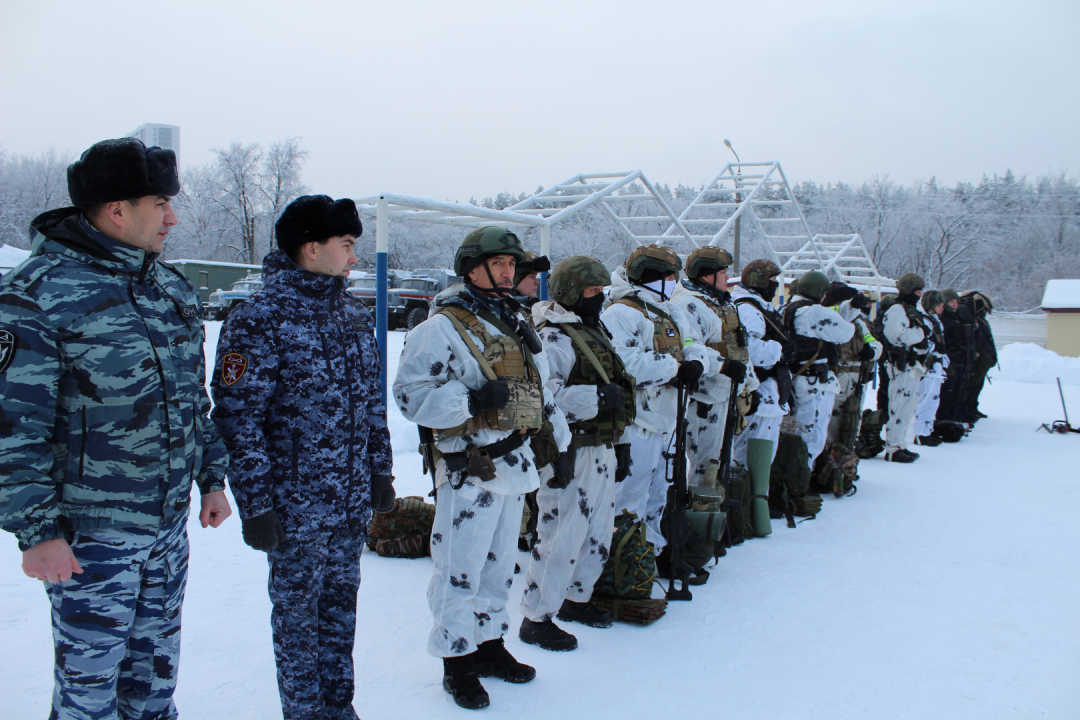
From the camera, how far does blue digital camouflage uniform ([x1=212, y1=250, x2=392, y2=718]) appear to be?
2.15 m

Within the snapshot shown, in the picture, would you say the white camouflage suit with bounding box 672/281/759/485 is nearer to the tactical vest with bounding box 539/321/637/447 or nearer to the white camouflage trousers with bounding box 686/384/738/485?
the white camouflage trousers with bounding box 686/384/738/485

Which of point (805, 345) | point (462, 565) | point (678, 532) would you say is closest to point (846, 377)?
point (805, 345)

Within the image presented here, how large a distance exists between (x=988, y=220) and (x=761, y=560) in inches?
2241

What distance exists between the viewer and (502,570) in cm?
292

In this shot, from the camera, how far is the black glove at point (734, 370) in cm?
462

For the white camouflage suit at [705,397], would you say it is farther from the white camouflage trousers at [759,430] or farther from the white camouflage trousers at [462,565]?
the white camouflage trousers at [462,565]

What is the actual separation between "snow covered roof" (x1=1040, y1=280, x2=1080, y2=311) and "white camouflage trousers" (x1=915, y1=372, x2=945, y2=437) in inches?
672

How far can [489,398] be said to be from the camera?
8.87 feet

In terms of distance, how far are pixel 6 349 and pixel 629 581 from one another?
2.94 meters

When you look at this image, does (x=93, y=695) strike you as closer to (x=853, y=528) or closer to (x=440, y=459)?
(x=440, y=459)

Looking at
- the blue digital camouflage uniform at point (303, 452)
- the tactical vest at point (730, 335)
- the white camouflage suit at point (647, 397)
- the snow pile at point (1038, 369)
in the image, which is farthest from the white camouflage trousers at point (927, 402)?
the blue digital camouflage uniform at point (303, 452)

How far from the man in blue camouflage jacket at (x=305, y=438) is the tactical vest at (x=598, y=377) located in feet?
4.44

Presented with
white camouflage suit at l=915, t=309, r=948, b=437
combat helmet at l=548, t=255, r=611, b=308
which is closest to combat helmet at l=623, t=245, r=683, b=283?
combat helmet at l=548, t=255, r=611, b=308

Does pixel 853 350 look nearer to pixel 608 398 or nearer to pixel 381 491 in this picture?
pixel 608 398
